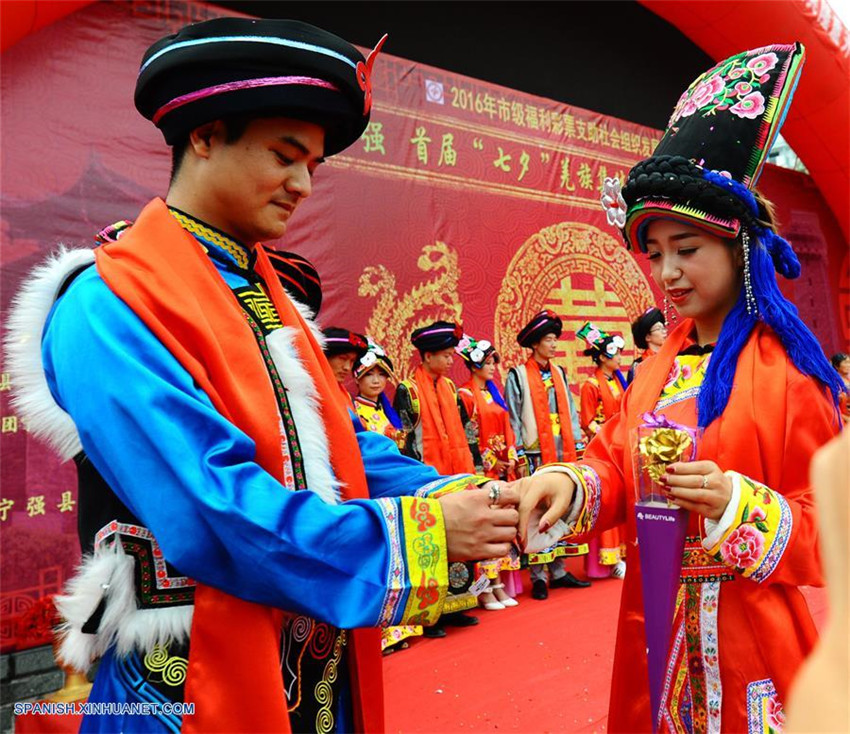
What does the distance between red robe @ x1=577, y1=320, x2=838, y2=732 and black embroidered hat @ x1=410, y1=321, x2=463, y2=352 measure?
3.45 m

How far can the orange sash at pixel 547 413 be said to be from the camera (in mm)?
5227

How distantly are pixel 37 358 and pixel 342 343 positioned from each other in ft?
9.62

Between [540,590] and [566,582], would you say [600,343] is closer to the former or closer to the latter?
[566,582]

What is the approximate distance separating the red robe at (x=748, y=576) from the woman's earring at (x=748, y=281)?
0.05 metres

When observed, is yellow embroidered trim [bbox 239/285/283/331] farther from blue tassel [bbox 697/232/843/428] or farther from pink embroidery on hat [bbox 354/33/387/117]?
blue tassel [bbox 697/232/843/428]

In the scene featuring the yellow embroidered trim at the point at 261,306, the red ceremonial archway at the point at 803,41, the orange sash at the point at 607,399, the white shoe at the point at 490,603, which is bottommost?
the white shoe at the point at 490,603

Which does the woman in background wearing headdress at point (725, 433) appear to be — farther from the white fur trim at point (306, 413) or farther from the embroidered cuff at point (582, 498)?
the white fur trim at point (306, 413)

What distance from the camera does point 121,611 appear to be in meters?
0.94

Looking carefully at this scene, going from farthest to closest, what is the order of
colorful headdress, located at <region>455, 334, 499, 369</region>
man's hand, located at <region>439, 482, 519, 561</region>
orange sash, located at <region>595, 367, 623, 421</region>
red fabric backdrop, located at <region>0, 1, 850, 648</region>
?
orange sash, located at <region>595, 367, 623, 421</region>
colorful headdress, located at <region>455, 334, 499, 369</region>
red fabric backdrop, located at <region>0, 1, 850, 648</region>
man's hand, located at <region>439, 482, 519, 561</region>

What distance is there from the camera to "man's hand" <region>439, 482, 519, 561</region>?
0.97 m

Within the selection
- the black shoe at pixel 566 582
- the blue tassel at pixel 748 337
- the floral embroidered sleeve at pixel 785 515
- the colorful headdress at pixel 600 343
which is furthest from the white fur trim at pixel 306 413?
the colorful headdress at pixel 600 343

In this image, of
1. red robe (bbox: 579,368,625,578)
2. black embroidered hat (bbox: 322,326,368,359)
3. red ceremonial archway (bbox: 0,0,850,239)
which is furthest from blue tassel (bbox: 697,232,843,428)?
red ceremonial archway (bbox: 0,0,850,239)

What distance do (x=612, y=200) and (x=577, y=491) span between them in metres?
0.74

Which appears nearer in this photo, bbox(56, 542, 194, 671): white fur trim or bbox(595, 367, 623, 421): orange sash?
bbox(56, 542, 194, 671): white fur trim
